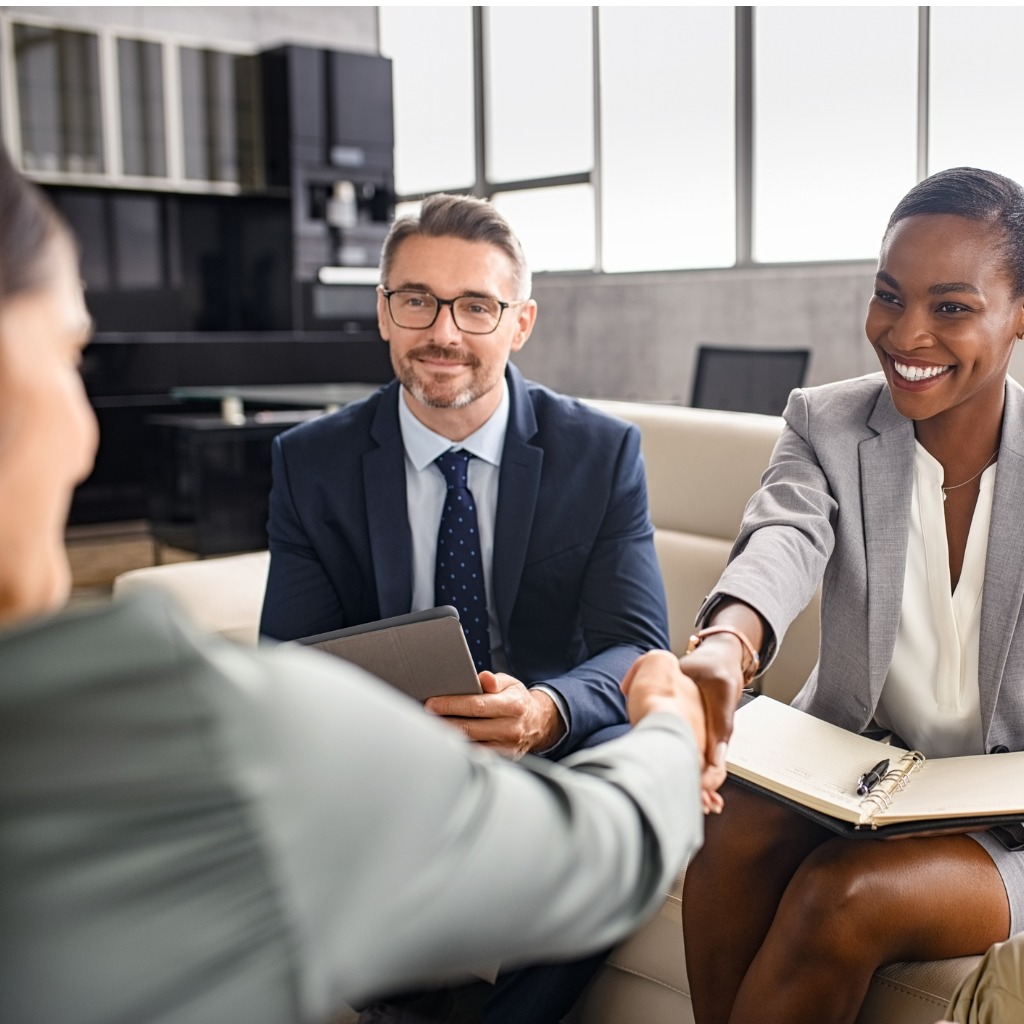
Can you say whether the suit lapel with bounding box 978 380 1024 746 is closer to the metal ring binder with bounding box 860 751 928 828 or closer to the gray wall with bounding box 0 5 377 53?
the metal ring binder with bounding box 860 751 928 828

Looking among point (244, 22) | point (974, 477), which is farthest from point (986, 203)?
point (244, 22)

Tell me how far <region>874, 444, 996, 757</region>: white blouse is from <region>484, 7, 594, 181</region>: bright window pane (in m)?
6.39

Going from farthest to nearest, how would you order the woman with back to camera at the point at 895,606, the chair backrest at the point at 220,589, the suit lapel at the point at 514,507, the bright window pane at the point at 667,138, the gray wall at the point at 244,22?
1. the gray wall at the point at 244,22
2. the bright window pane at the point at 667,138
3. the chair backrest at the point at 220,589
4. the suit lapel at the point at 514,507
5. the woman with back to camera at the point at 895,606

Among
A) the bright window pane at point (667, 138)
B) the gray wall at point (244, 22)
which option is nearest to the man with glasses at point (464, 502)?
the bright window pane at point (667, 138)

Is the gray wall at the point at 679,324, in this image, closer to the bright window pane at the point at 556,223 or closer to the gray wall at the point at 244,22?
the bright window pane at the point at 556,223

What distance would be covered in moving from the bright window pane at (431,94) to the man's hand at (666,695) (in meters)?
7.72

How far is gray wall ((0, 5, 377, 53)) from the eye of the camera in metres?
7.21

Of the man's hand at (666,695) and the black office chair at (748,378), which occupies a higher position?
the black office chair at (748,378)

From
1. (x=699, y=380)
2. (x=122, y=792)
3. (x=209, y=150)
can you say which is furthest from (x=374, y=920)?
(x=209, y=150)

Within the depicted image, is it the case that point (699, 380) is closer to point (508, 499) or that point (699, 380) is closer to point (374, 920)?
point (508, 499)

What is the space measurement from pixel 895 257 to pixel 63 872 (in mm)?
1283

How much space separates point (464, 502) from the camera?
1.81m

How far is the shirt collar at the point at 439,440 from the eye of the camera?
1.83 meters

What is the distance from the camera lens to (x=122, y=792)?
0.51m
